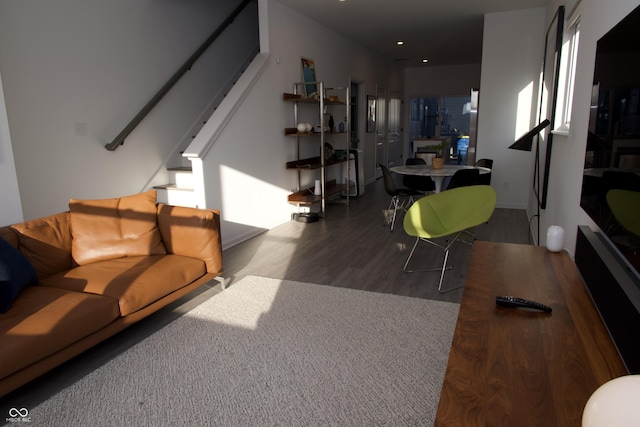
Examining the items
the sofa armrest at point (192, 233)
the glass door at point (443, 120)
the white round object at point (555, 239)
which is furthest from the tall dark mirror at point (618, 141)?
the glass door at point (443, 120)

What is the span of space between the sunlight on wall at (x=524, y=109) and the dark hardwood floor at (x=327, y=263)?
1.30 metres

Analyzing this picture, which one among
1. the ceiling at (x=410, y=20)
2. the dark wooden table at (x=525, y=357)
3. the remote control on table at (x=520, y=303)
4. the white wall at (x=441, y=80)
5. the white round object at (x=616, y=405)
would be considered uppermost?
the ceiling at (x=410, y=20)

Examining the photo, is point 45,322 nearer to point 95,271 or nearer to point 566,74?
point 95,271

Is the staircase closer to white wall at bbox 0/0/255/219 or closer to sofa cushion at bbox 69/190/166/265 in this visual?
white wall at bbox 0/0/255/219

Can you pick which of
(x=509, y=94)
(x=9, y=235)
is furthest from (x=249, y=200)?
(x=509, y=94)

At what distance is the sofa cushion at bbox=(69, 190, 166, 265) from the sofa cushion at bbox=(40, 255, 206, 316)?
75 millimetres

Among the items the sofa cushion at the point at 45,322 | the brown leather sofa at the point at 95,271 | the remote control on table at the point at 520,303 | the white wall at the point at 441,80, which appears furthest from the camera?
the white wall at the point at 441,80

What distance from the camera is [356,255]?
14.2 ft

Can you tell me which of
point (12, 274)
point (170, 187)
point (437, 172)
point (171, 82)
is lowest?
point (12, 274)

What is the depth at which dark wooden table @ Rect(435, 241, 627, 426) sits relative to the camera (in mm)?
1094

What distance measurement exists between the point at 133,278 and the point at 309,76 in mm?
4419

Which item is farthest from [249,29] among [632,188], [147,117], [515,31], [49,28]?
[632,188]

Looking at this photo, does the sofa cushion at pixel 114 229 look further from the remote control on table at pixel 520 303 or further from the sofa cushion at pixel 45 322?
the remote control on table at pixel 520 303

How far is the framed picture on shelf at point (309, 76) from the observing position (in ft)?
20.0
